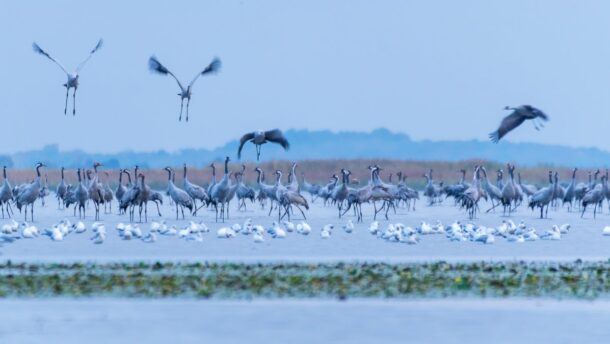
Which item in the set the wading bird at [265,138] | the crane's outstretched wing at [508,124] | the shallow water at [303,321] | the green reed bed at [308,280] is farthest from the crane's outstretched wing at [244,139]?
the shallow water at [303,321]

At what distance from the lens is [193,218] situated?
35.8 meters

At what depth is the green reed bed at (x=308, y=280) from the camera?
17656 millimetres

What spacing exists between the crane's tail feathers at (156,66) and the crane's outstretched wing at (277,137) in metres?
3.67

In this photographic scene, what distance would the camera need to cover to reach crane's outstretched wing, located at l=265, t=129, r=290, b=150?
35.8 m

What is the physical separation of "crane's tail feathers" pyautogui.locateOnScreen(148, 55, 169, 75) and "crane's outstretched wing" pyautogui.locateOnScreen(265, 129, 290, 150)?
3.67m

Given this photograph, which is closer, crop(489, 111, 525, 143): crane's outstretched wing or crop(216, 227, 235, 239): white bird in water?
crop(216, 227, 235, 239): white bird in water

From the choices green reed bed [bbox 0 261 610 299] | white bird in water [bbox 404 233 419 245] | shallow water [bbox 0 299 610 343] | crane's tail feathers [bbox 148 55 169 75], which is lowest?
shallow water [bbox 0 299 610 343]

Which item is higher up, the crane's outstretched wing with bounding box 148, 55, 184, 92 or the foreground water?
the crane's outstretched wing with bounding box 148, 55, 184, 92

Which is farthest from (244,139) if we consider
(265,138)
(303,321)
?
(303,321)

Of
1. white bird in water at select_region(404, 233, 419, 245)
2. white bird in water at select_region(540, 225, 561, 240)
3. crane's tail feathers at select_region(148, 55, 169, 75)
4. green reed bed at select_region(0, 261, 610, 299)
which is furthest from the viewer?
crane's tail feathers at select_region(148, 55, 169, 75)

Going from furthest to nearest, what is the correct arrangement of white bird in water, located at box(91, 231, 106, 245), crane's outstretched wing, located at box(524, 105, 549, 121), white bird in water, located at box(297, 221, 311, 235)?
crane's outstretched wing, located at box(524, 105, 549, 121)
white bird in water, located at box(297, 221, 311, 235)
white bird in water, located at box(91, 231, 106, 245)

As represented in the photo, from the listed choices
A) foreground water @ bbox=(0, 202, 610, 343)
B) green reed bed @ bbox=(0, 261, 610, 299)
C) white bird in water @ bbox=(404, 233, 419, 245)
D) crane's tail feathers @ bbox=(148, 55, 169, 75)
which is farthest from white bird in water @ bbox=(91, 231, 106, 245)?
crane's tail feathers @ bbox=(148, 55, 169, 75)

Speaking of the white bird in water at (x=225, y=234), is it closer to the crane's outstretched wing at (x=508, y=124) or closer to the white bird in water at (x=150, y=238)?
the white bird in water at (x=150, y=238)

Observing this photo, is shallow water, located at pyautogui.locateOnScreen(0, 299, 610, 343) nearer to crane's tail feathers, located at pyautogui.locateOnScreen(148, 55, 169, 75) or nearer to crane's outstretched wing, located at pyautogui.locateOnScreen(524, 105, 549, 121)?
crane's outstretched wing, located at pyautogui.locateOnScreen(524, 105, 549, 121)
